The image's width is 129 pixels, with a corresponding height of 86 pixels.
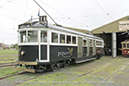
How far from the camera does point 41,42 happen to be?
680cm

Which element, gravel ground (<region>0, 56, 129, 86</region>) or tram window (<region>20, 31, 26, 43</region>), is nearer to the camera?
gravel ground (<region>0, 56, 129, 86</region>)

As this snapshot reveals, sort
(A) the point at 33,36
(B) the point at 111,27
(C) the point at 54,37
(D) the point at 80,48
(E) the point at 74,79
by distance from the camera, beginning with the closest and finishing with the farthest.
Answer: (E) the point at 74,79
(A) the point at 33,36
(C) the point at 54,37
(D) the point at 80,48
(B) the point at 111,27

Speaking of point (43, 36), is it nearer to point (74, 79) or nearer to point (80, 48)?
point (74, 79)

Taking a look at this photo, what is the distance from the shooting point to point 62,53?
7.85 metres

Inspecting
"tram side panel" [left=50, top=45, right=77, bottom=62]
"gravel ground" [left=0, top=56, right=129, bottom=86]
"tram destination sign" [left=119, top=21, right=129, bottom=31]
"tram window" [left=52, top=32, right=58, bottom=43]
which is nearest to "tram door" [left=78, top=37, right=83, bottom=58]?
"tram side panel" [left=50, top=45, right=77, bottom=62]

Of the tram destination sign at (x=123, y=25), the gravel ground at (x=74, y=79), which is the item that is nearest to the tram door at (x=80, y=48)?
the gravel ground at (x=74, y=79)

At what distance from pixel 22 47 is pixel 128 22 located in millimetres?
16591

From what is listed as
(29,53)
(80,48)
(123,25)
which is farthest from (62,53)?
(123,25)

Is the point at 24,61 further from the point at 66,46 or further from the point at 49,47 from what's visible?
the point at 66,46

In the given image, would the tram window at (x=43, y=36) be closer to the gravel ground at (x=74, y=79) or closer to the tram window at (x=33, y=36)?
the tram window at (x=33, y=36)

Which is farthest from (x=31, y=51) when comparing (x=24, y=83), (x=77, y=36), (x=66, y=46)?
(x=77, y=36)

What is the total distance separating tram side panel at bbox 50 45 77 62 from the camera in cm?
711

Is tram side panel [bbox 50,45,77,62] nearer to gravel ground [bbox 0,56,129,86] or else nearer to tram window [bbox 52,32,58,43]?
tram window [bbox 52,32,58,43]

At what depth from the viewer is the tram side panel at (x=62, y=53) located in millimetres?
7105
